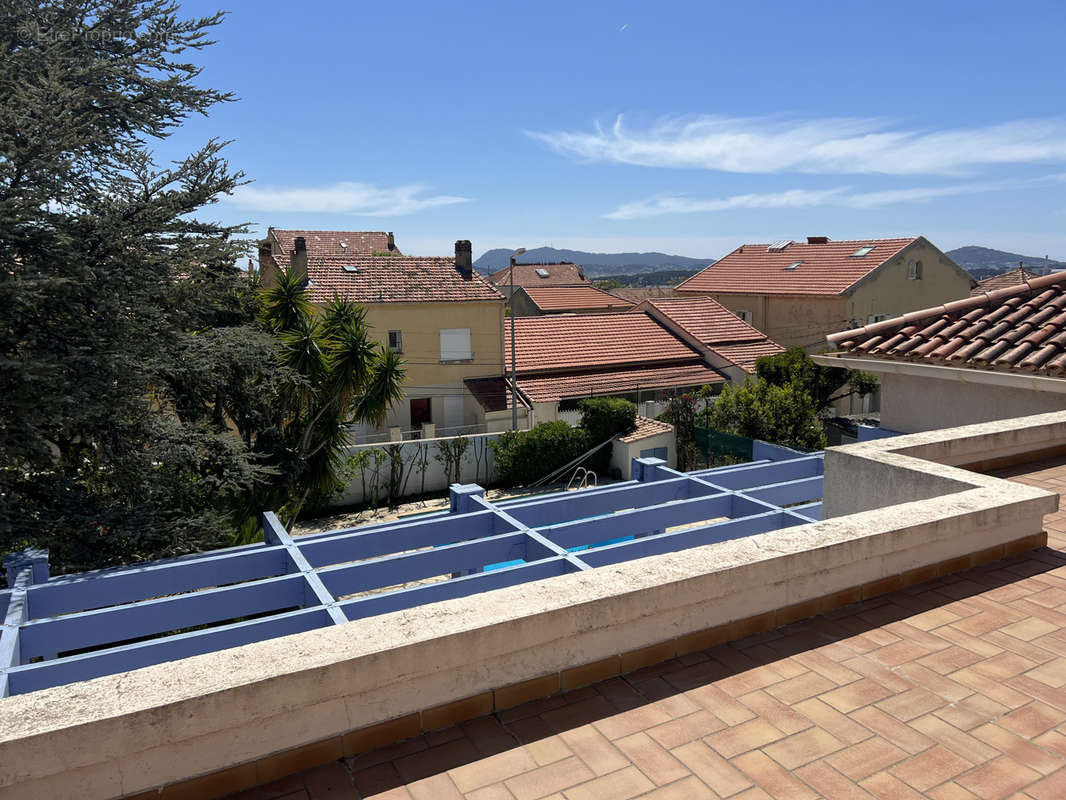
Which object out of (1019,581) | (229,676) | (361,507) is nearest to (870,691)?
(1019,581)

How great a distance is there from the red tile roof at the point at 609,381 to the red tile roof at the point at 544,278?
144ft

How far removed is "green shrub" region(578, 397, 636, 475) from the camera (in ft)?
88.9

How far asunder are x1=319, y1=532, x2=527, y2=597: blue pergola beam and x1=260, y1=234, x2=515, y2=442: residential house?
76.1 ft

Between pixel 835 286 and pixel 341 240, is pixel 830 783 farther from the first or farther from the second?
pixel 341 240

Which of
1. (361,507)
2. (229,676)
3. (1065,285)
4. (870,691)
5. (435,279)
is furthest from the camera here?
(435,279)

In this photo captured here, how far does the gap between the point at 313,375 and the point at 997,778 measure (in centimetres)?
1571

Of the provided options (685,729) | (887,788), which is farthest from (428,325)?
(887,788)

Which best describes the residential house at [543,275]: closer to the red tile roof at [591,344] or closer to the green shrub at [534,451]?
the red tile roof at [591,344]

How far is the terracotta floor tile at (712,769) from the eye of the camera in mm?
2959

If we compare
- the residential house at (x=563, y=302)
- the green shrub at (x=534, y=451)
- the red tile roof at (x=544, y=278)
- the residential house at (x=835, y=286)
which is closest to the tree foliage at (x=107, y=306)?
the green shrub at (x=534, y=451)

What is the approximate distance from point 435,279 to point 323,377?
56.1 feet

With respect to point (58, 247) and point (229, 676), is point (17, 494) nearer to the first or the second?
point (58, 247)

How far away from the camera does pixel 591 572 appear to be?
3.92 metres

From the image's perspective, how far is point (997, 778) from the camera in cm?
298
